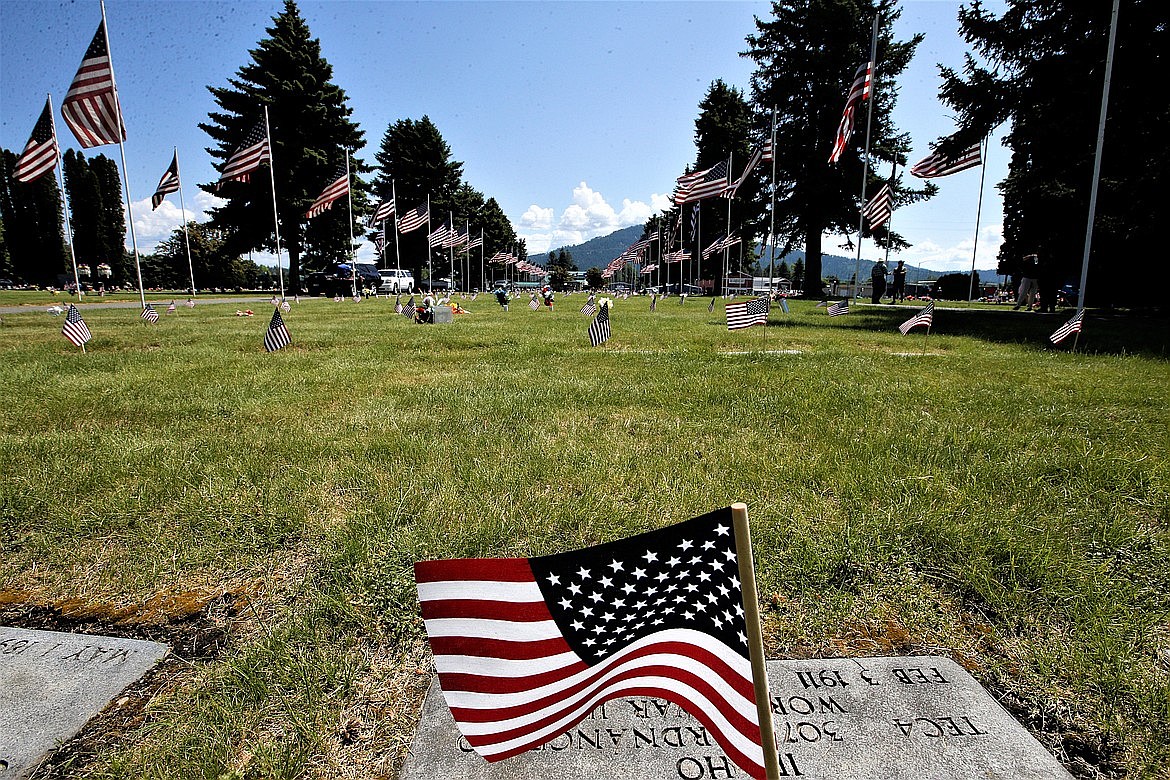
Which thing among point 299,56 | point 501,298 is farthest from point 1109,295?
point 299,56

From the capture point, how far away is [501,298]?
24922 mm

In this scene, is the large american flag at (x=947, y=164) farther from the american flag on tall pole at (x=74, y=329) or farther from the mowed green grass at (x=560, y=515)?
the american flag on tall pole at (x=74, y=329)

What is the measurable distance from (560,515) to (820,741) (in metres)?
1.88

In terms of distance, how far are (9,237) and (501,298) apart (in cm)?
8283

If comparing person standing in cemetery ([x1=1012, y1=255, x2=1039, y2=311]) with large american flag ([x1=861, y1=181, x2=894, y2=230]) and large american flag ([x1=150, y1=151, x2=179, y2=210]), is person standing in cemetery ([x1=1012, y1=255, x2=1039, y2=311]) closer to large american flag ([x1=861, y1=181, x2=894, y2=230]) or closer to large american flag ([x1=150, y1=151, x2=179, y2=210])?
large american flag ([x1=861, y1=181, x2=894, y2=230])

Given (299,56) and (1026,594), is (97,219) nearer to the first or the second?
(299,56)

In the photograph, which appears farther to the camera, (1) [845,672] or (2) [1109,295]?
(2) [1109,295]

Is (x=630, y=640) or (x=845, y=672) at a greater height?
(x=630, y=640)

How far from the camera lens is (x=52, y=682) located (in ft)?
6.87

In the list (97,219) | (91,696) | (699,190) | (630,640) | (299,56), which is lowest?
(91,696)

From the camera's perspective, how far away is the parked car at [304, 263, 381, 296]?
36.3 metres

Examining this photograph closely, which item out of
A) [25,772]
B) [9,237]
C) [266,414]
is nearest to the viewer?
[25,772]

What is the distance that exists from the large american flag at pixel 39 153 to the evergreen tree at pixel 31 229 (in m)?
73.5

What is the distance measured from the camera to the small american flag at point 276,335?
1014cm
